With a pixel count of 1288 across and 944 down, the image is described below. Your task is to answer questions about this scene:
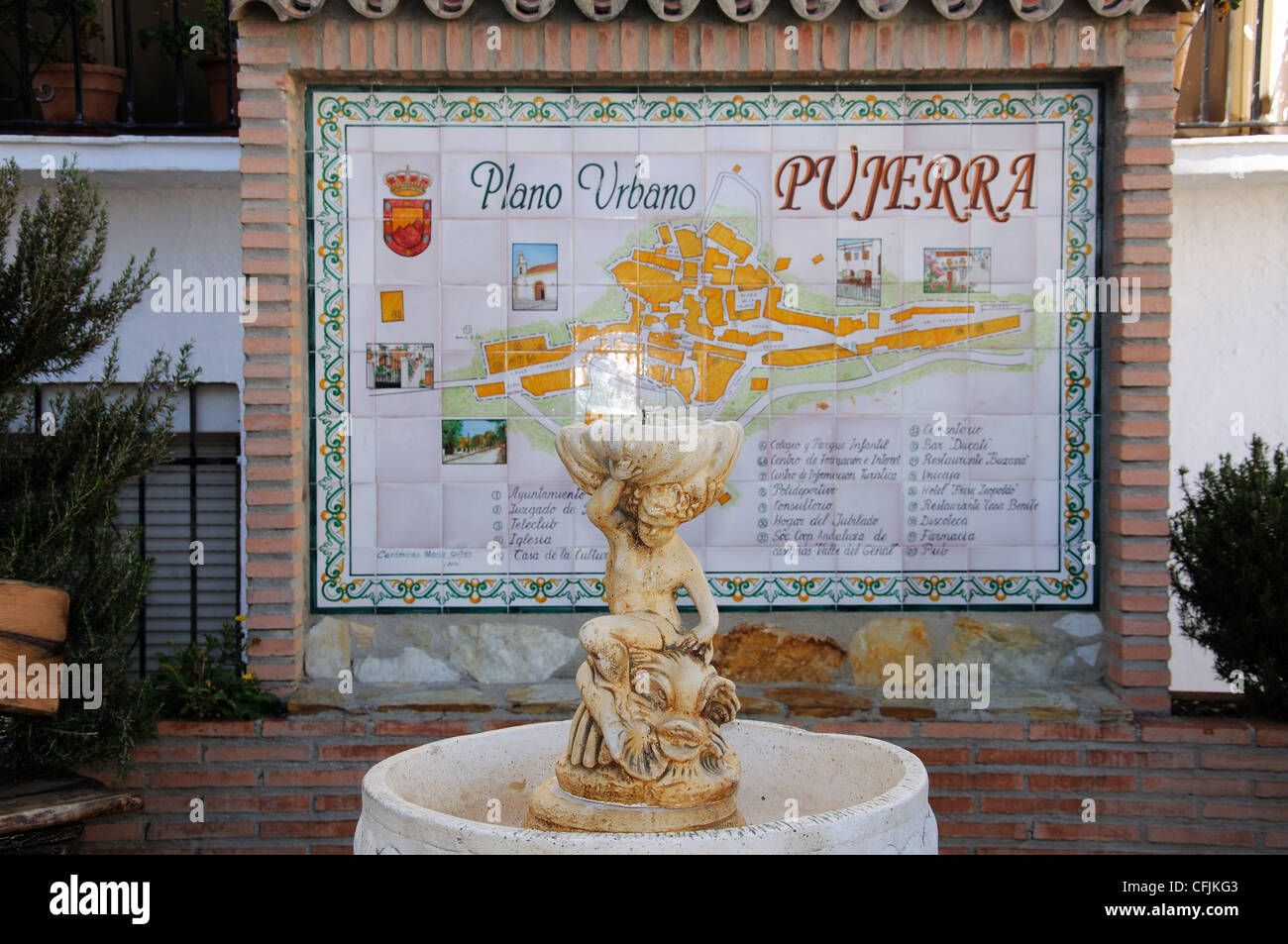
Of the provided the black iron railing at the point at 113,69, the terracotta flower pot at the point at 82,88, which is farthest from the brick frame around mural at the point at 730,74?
the terracotta flower pot at the point at 82,88

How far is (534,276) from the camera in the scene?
5879 mm

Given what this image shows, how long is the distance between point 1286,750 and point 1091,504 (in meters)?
1.30

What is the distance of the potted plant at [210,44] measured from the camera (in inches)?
271

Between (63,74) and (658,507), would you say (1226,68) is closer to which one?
(658,507)

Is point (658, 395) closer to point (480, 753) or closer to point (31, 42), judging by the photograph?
point (480, 753)

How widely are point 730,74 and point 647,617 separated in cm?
322

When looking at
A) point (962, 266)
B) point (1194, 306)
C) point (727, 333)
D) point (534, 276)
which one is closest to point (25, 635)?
point (534, 276)

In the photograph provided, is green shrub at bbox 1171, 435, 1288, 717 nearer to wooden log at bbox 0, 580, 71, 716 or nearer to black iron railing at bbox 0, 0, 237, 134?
wooden log at bbox 0, 580, 71, 716

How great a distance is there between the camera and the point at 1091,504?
5.86m

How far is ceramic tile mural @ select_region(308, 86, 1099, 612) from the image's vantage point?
19.2 ft

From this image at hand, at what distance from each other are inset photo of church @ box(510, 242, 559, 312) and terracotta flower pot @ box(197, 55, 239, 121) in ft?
6.92

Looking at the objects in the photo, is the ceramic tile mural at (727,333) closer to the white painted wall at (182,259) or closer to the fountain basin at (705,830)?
the white painted wall at (182,259)

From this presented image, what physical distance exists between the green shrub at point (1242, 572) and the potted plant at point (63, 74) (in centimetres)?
586

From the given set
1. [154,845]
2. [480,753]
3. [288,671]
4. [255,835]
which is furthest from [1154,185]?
[154,845]
